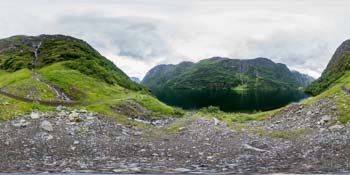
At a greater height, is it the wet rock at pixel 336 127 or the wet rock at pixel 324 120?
the wet rock at pixel 324 120

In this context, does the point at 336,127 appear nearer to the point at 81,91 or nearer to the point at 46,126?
the point at 46,126

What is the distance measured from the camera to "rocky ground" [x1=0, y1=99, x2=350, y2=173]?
2611 cm

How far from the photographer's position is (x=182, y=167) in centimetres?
2630

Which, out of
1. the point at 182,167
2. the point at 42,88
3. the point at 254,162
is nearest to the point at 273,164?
the point at 254,162

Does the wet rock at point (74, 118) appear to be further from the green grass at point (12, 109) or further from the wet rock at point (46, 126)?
the green grass at point (12, 109)

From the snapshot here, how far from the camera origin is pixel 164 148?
33.3m

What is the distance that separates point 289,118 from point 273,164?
3351 cm

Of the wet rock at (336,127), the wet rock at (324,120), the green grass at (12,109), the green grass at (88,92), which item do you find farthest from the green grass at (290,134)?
the green grass at (88,92)

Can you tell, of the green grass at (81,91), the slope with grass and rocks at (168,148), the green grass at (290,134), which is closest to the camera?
the slope with grass and rocks at (168,148)

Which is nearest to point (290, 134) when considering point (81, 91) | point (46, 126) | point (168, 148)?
point (168, 148)

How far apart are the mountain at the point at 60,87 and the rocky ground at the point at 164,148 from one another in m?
13.6

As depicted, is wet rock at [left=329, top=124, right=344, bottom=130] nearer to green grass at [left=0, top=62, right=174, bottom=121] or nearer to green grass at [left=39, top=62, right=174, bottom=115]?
green grass at [left=0, top=62, right=174, bottom=121]

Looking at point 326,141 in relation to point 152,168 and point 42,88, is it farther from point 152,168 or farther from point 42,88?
point 42,88

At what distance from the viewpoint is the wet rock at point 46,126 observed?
3725 centimetres
